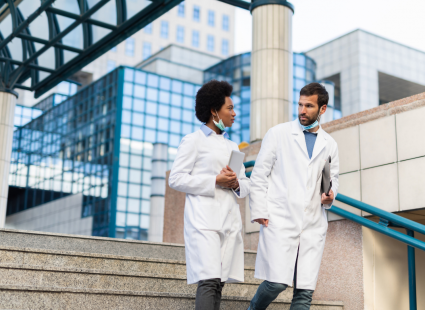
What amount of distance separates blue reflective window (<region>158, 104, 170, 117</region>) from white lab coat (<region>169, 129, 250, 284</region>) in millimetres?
31535

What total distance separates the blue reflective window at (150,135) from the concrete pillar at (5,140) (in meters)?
19.6

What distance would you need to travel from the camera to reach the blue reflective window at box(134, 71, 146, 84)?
34750mm

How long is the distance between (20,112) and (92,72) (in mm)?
16974

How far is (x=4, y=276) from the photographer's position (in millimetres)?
4402

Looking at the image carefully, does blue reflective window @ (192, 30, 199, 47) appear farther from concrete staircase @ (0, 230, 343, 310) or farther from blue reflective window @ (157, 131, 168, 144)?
concrete staircase @ (0, 230, 343, 310)

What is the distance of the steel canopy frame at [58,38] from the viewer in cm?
1137

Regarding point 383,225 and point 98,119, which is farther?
point 98,119

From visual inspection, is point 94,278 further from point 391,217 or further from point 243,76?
point 243,76

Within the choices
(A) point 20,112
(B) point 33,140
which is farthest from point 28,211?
(A) point 20,112

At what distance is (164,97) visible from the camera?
35.7 meters

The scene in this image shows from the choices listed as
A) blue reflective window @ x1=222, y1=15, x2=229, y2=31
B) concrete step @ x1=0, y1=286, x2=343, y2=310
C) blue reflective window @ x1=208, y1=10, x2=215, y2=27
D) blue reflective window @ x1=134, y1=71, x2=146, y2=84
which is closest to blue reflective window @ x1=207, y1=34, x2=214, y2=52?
blue reflective window @ x1=208, y1=10, x2=215, y2=27

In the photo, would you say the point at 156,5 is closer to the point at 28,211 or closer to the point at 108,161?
the point at 108,161

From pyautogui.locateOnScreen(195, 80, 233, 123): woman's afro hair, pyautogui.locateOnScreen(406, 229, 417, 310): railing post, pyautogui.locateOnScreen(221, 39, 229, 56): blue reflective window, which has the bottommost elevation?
pyautogui.locateOnScreen(406, 229, 417, 310): railing post

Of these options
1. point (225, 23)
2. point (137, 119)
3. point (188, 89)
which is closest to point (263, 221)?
point (137, 119)
